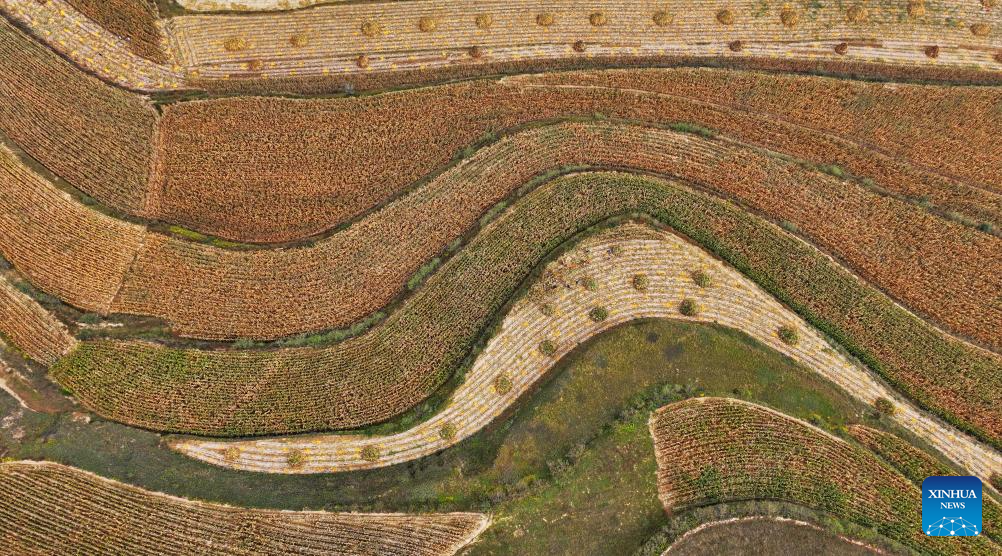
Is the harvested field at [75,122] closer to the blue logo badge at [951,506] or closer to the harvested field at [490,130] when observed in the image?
the harvested field at [490,130]

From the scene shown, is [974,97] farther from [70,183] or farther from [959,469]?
[70,183]

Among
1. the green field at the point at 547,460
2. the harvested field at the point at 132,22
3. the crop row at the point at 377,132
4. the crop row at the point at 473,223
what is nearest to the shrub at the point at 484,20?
the crop row at the point at 377,132

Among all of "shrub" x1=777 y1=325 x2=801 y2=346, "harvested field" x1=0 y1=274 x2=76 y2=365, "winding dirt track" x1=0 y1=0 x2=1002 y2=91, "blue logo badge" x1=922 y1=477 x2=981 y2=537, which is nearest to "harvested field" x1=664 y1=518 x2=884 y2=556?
"blue logo badge" x1=922 y1=477 x2=981 y2=537

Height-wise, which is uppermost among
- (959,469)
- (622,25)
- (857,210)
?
(622,25)

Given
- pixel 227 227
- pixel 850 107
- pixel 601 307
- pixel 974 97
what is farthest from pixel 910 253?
pixel 227 227

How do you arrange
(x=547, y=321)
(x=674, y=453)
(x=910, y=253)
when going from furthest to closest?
(x=910, y=253), (x=547, y=321), (x=674, y=453)

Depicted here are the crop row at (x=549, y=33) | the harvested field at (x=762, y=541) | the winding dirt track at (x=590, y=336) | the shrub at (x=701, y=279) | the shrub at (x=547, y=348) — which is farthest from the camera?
the crop row at (x=549, y=33)
